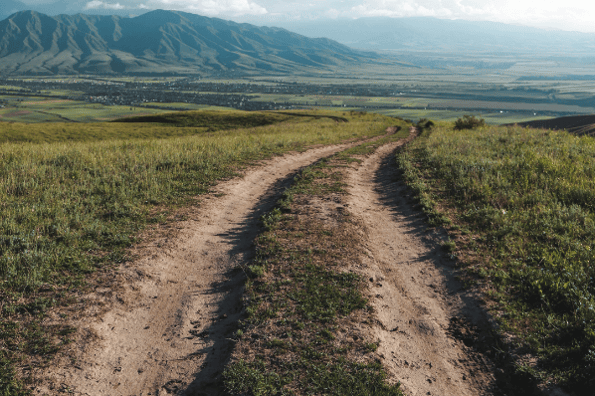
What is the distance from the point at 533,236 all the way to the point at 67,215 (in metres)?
14.3

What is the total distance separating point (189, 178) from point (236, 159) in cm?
485

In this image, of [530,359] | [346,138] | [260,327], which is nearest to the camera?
[530,359]

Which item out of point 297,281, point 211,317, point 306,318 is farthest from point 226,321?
point 297,281

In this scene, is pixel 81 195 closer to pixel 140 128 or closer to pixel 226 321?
pixel 226 321

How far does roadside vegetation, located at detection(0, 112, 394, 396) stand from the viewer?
23.6 ft

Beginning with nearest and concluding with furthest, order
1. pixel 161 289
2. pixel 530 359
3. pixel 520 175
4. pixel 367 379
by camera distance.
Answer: pixel 367 379
pixel 530 359
pixel 161 289
pixel 520 175

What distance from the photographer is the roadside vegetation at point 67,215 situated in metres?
7.19

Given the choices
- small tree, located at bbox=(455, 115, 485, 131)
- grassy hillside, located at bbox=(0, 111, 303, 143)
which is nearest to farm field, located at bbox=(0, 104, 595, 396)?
small tree, located at bbox=(455, 115, 485, 131)

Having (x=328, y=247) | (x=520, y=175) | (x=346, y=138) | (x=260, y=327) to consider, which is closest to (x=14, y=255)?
(x=260, y=327)

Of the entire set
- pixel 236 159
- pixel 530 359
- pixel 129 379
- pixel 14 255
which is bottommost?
pixel 129 379

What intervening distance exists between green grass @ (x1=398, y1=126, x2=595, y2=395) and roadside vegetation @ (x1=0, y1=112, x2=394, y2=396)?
9.08 m

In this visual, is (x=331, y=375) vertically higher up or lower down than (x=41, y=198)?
lower down

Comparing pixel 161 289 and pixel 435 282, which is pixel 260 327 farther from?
pixel 435 282

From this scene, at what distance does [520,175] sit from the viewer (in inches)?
626
